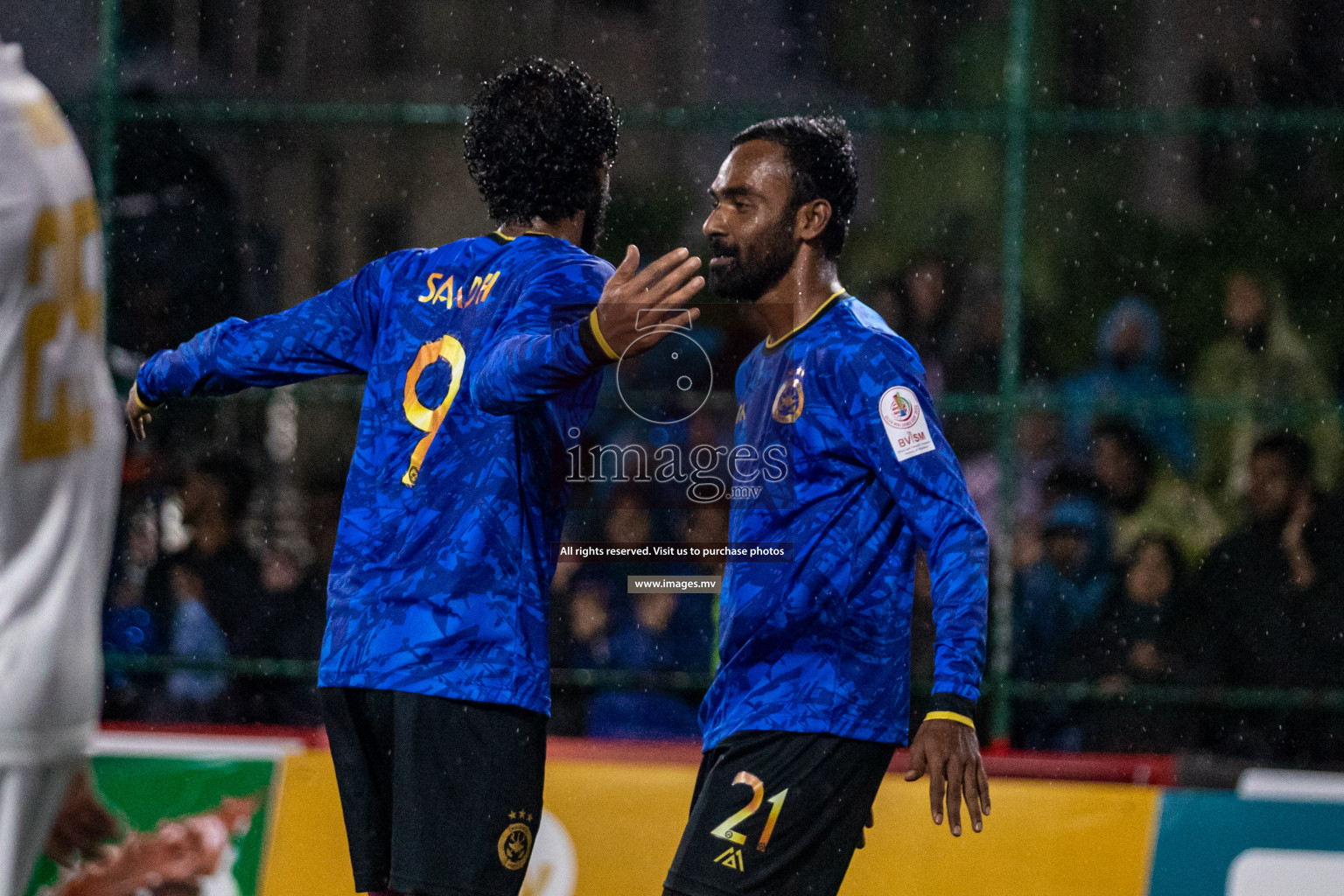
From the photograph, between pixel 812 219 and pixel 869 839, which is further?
pixel 869 839

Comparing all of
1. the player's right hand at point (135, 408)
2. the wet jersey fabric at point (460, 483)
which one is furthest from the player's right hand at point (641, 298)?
the player's right hand at point (135, 408)

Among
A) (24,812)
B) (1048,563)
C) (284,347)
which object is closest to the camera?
(24,812)

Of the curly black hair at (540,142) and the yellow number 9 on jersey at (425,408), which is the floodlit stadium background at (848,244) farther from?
the yellow number 9 on jersey at (425,408)

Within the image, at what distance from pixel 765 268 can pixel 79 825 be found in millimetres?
1656

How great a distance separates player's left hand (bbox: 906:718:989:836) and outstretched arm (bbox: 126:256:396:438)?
1.15 metres

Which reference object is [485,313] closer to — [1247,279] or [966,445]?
[966,445]

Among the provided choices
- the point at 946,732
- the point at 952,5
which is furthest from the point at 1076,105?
the point at 946,732

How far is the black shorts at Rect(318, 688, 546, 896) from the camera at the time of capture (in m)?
2.44

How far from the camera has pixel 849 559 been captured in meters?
2.61

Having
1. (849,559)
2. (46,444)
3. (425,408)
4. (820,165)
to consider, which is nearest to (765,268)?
(820,165)

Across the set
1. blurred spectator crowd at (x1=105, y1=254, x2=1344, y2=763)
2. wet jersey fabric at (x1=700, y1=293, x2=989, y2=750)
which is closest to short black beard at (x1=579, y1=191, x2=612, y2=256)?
wet jersey fabric at (x1=700, y1=293, x2=989, y2=750)

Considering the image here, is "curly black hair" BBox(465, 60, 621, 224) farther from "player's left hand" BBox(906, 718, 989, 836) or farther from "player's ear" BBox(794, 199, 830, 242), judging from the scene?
"player's left hand" BBox(906, 718, 989, 836)

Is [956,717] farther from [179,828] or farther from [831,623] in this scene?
[179,828]

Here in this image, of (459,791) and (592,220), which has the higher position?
(592,220)
